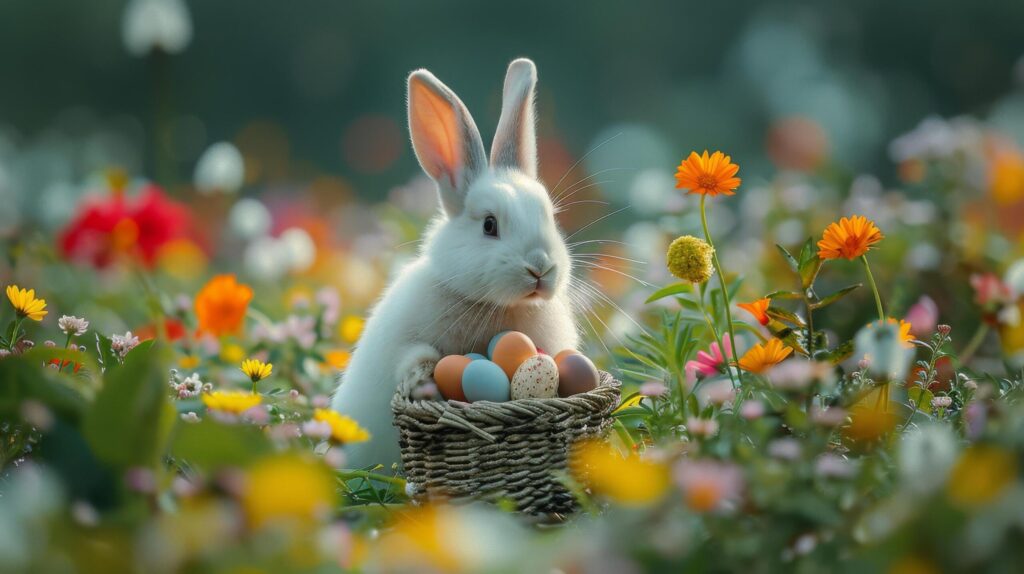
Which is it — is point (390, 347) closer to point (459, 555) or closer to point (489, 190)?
point (489, 190)

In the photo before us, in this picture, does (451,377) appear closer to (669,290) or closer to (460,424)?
(460,424)

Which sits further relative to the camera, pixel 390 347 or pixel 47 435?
pixel 390 347

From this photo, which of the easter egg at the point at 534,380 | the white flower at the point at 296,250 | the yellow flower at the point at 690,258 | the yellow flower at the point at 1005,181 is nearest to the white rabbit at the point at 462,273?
the easter egg at the point at 534,380

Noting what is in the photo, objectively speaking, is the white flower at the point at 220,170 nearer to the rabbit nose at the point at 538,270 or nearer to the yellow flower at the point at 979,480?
the rabbit nose at the point at 538,270

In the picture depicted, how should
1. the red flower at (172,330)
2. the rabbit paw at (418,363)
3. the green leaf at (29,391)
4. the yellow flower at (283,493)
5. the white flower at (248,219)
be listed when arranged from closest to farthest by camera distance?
the yellow flower at (283,493)
the green leaf at (29,391)
the rabbit paw at (418,363)
the red flower at (172,330)
the white flower at (248,219)

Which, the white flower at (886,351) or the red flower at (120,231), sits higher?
the red flower at (120,231)

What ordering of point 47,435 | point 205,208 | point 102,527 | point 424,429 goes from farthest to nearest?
1. point 205,208
2. point 424,429
3. point 47,435
4. point 102,527

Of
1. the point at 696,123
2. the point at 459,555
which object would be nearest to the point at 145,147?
the point at 696,123

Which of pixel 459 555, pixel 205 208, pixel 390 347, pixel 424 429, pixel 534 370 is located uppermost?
pixel 205 208
